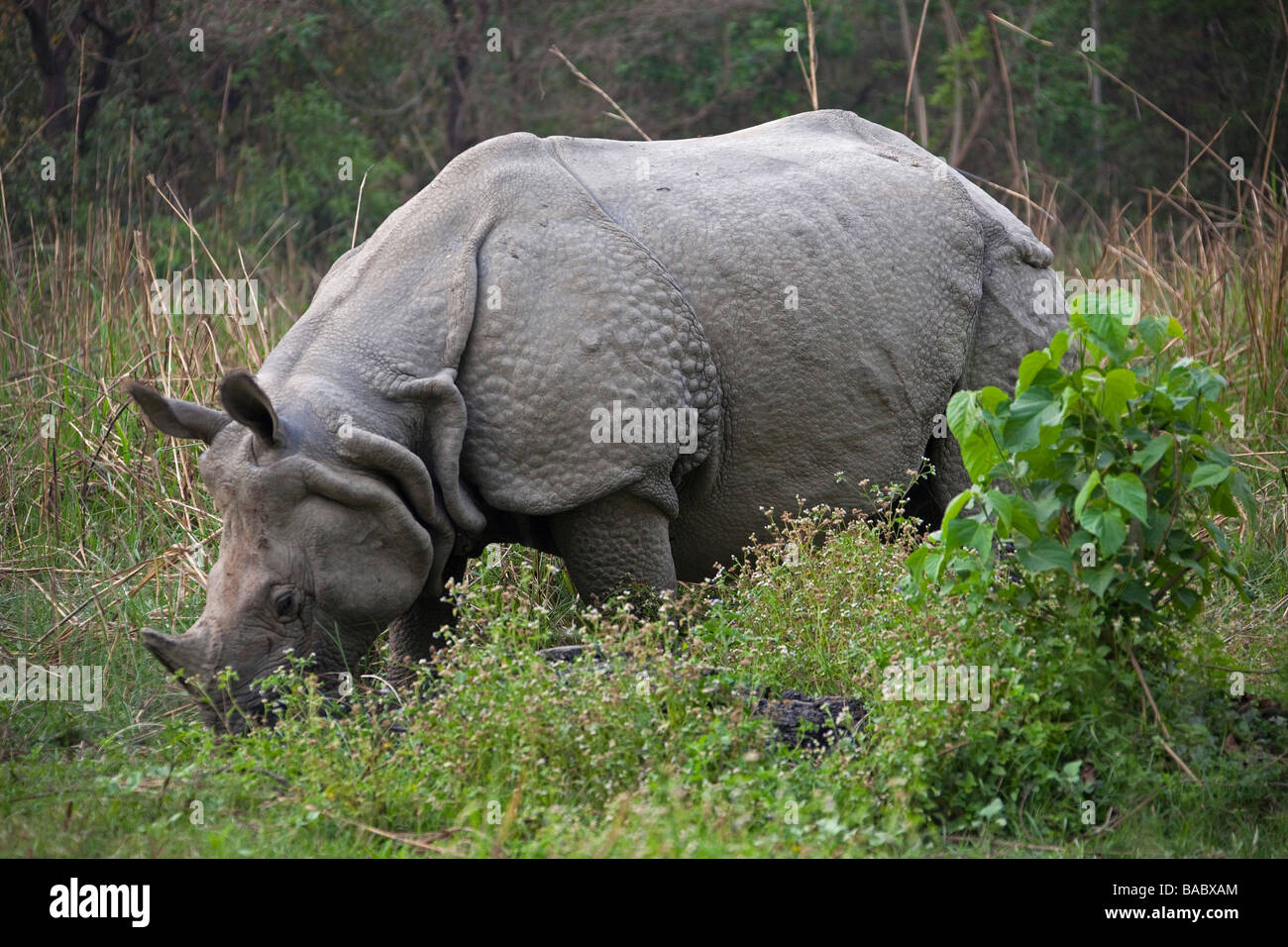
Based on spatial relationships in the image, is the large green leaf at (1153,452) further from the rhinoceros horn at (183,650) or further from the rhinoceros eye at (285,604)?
the rhinoceros horn at (183,650)

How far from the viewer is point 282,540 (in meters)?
4.33

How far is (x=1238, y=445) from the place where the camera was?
23.0ft

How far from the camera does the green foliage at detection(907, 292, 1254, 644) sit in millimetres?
3779

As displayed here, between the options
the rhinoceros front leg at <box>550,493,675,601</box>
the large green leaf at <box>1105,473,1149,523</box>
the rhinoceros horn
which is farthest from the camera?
the rhinoceros front leg at <box>550,493,675,601</box>

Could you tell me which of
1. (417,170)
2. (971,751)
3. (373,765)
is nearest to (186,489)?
(373,765)

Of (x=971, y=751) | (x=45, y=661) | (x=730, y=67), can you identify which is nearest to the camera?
(x=971, y=751)

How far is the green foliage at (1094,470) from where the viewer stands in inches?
149

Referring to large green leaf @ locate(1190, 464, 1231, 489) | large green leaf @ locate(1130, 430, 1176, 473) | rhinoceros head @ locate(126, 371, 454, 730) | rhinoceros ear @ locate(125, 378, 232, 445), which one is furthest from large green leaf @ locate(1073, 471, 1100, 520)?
rhinoceros ear @ locate(125, 378, 232, 445)

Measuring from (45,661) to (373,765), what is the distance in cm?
214

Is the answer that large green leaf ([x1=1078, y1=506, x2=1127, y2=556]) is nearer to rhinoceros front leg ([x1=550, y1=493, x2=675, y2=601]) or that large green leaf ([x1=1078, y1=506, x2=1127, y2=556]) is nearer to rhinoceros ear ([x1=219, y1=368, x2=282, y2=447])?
rhinoceros front leg ([x1=550, y1=493, x2=675, y2=601])

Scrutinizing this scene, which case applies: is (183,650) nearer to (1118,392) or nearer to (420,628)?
(420,628)

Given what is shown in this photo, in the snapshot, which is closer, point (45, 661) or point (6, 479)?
point (45, 661)

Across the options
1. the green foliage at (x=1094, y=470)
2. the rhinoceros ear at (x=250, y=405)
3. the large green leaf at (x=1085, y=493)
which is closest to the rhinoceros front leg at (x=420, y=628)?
the rhinoceros ear at (x=250, y=405)

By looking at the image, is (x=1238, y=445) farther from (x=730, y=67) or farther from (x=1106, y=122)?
(x=1106, y=122)
